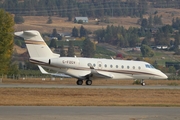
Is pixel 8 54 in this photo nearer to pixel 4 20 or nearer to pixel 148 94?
pixel 4 20

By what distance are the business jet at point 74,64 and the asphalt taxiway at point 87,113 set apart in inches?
893

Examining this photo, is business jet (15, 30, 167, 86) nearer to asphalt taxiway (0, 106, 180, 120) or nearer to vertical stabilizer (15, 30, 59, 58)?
vertical stabilizer (15, 30, 59, 58)

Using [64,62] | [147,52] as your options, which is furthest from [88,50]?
[64,62]

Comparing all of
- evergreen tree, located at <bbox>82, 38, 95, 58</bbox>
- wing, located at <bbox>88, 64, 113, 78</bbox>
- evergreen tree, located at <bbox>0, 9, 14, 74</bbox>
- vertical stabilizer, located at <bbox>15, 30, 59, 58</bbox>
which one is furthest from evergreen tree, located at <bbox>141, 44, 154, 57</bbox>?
vertical stabilizer, located at <bbox>15, 30, 59, 58</bbox>

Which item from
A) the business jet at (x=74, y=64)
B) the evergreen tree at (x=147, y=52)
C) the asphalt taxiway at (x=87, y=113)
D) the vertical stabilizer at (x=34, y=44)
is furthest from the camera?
the evergreen tree at (x=147, y=52)

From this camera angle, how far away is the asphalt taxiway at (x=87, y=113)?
31.8 m

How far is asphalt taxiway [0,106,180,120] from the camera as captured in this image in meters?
31.8

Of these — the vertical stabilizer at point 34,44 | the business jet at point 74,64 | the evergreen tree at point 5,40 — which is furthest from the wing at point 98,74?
the evergreen tree at point 5,40

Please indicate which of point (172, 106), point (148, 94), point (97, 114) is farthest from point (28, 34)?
point (97, 114)

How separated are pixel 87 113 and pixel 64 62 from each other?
26.0 metres

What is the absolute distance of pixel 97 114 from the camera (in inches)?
1315

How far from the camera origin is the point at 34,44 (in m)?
60.6

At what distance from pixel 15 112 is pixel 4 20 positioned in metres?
43.7

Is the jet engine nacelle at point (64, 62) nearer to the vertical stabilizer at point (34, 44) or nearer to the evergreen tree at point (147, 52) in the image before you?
the vertical stabilizer at point (34, 44)
